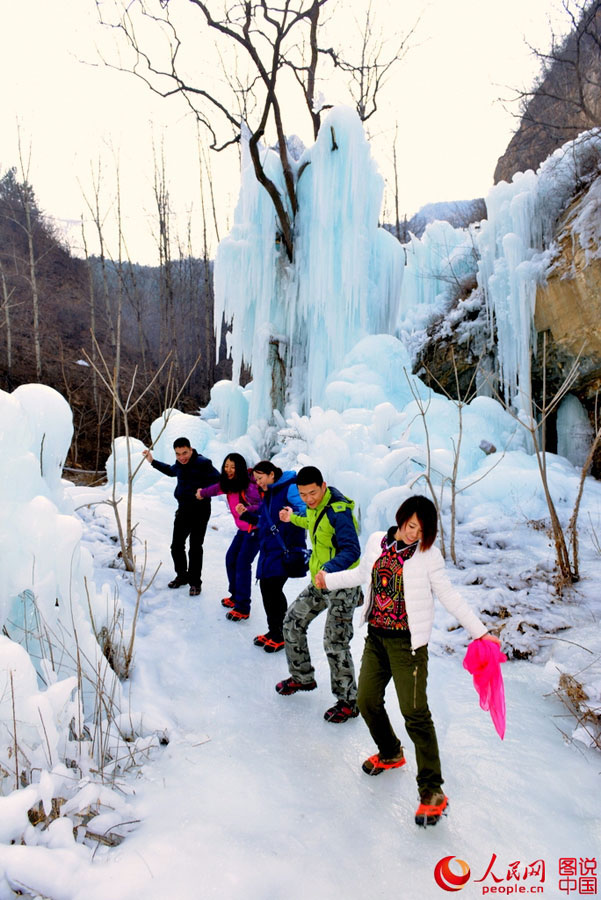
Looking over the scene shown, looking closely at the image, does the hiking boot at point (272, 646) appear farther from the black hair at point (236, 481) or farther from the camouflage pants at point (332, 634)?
the black hair at point (236, 481)

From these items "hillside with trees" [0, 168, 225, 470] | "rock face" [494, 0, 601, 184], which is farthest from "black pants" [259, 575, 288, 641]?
"rock face" [494, 0, 601, 184]

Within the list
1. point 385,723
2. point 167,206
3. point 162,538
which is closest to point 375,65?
point 167,206

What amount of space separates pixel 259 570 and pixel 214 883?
6.08ft

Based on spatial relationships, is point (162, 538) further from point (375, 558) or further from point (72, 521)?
point (375, 558)

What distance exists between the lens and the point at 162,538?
5797 mm

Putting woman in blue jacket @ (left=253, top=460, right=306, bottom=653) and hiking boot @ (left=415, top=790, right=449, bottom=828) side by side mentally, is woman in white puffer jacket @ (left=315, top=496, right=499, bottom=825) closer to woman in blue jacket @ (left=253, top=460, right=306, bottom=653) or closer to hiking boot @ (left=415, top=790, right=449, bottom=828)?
hiking boot @ (left=415, top=790, right=449, bottom=828)

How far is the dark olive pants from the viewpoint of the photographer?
2053 mm

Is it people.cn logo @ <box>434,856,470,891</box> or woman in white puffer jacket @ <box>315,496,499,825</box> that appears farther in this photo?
woman in white puffer jacket @ <box>315,496,499,825</box>

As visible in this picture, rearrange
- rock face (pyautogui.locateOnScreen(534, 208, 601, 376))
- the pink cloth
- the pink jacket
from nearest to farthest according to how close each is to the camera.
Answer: the pink cloth < the pink jacket < rock face (pyautogui.locateOnScreen(534, 208, 601, 376))

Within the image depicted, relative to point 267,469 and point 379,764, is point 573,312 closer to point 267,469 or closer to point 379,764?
point 267,469

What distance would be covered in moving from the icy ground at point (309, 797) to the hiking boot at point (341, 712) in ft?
0.12

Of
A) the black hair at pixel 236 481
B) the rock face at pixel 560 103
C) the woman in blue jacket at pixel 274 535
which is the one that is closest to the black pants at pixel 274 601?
the woman in blue jacket at pixel 274 535

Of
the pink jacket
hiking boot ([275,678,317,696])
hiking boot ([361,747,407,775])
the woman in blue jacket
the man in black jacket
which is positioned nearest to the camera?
hiking boot ([361,747,407,775])

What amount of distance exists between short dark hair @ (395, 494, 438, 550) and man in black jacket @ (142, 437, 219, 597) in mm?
2550
